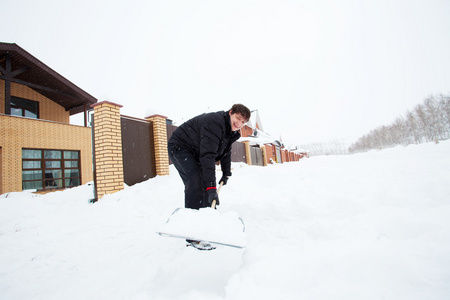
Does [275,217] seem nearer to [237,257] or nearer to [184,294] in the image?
[237,257]

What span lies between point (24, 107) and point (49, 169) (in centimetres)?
362

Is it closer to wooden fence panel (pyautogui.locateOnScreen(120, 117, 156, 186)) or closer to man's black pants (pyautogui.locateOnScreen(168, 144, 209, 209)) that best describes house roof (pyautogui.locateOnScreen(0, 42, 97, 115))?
wooden fence panel (pyautogui.locateOnScreen(120, 117, 156, 186))

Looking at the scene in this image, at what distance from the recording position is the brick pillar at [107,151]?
388 centimetres

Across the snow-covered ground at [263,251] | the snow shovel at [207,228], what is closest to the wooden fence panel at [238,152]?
the snow-covered ground at [263,251]

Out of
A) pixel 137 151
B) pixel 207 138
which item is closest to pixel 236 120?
pixel 207 138

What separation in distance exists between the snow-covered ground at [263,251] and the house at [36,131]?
6103 millimetres

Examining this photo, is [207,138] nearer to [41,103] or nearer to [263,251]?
[263,251]

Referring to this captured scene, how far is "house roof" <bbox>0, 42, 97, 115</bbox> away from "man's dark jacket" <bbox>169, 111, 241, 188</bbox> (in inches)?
386

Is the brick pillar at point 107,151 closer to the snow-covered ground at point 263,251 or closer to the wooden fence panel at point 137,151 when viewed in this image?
the wooden fence panel at point 137,151

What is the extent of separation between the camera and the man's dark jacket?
1.91m

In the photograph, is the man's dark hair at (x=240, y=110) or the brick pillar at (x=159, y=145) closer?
the man's dark hair at (x=240, y=110)

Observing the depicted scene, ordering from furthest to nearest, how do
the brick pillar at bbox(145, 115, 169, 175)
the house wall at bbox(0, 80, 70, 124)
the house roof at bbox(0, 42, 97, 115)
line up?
the house wall at bbox(0, 80, 70, 124) → the house roof at bbox(0, 42, 97, 115) → the brick pillar at bbox(145, 115, 169, 175)

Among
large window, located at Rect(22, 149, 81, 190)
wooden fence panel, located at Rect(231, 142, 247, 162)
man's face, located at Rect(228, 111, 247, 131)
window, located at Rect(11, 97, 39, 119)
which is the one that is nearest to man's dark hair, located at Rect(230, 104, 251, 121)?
man's face, located at Rect(228, 111, 247, 131)

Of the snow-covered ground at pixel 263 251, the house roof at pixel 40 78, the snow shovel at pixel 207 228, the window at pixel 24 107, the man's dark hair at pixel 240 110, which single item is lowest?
the snow-covered ground at pixel 263 251
